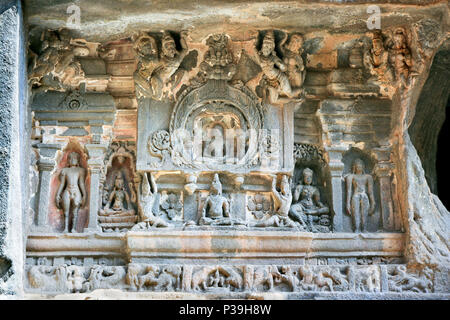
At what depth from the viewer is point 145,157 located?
10562mm

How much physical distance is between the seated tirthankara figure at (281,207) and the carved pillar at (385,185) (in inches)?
43.0

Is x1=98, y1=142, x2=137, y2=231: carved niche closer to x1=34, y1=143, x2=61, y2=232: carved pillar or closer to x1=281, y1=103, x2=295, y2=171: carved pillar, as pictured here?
x1=34, y1=143, x2=61, y2=232: carved pillar

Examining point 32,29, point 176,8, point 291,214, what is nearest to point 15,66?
point 32,29

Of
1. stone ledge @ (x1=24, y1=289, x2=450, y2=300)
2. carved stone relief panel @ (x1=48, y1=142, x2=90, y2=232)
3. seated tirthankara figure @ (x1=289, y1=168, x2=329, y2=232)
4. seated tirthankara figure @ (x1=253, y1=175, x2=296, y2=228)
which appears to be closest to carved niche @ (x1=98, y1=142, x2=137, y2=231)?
carved stone relief panel @ (x1=48, y1=142, x2=90, y2=232)

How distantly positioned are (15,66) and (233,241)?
3.00m

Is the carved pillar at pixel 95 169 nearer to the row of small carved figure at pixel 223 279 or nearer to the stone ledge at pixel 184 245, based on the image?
the stone ledge at pixel 184 245

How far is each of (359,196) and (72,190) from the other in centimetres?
331

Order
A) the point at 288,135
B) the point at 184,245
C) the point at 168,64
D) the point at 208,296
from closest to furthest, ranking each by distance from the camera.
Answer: the point at 208,296, the point at 184,245, the point at 168,64, the point at 288,135

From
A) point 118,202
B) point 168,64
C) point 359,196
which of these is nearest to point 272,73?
point 168,64

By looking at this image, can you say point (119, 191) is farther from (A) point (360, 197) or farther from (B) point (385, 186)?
(B) point (385, 186)

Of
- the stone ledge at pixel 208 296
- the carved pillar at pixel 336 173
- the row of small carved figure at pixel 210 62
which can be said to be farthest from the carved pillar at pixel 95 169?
the carved pillar at pixel 336 173

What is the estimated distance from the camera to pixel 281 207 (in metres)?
10.5

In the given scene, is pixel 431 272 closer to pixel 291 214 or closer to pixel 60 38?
pixel 291 214
